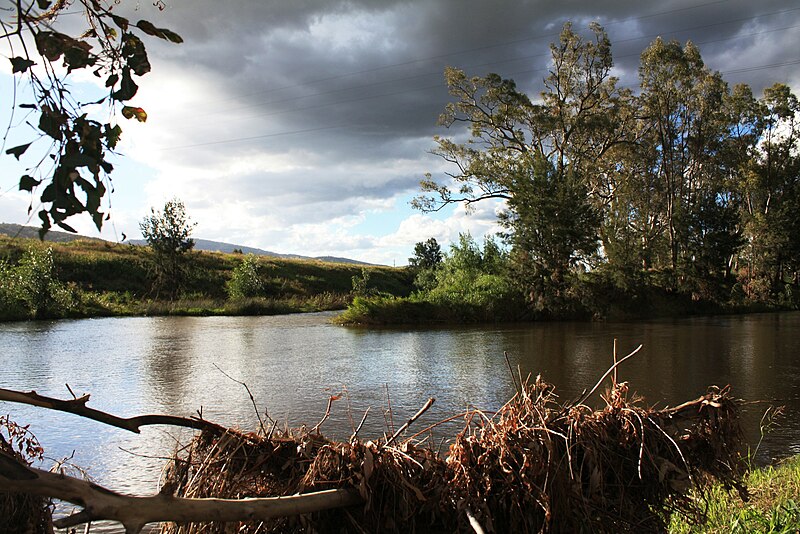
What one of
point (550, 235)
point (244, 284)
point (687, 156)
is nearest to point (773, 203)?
point (687, 156)

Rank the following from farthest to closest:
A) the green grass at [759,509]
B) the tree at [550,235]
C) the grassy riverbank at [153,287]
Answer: the grassy riverbank at [153,287]
the tree at [550,235]
the green grass at [759,509]

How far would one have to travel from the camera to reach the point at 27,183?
1979 mm

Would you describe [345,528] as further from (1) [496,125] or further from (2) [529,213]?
(1) [496,125]

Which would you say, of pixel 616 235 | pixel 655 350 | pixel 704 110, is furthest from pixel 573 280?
pixel 704 110

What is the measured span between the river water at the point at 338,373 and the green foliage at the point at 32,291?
5.41m

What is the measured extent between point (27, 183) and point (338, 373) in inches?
426

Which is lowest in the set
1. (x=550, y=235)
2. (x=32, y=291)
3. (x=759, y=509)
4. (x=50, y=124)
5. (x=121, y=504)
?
(x=759, y=509)

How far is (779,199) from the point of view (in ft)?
139

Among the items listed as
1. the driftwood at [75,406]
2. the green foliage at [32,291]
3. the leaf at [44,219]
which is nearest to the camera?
the leaf at [44,219]

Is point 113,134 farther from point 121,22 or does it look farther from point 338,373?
point 338,373

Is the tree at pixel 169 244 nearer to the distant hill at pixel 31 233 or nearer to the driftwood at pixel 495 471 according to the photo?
the distant hill at pixel 31 233

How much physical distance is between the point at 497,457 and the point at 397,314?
22.9 meters

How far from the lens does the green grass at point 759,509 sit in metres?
3.68

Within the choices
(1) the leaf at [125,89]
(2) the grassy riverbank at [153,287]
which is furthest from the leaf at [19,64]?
(2) the grassy riverbank at [153,287]
